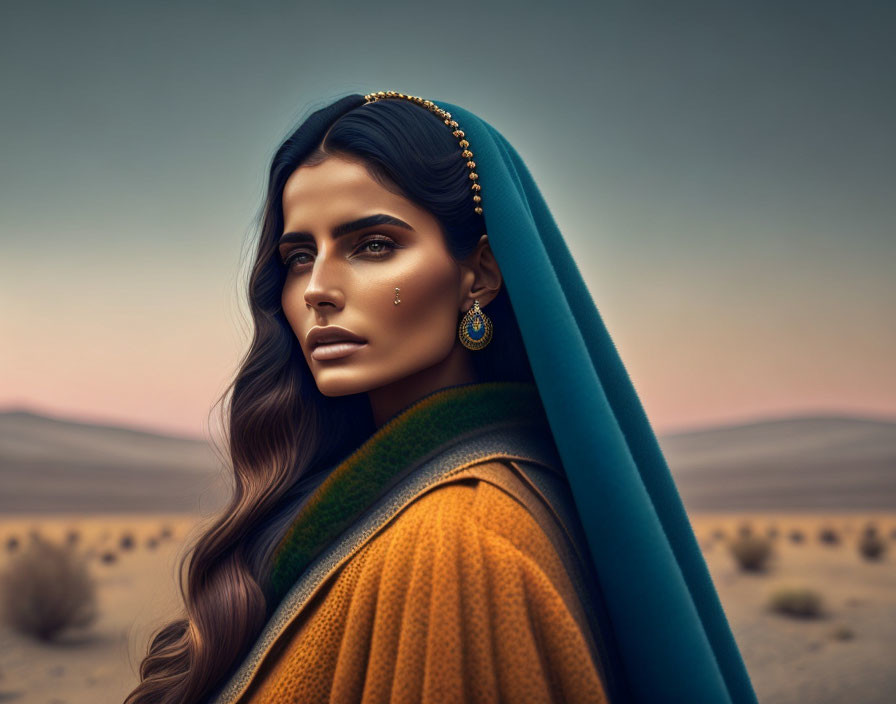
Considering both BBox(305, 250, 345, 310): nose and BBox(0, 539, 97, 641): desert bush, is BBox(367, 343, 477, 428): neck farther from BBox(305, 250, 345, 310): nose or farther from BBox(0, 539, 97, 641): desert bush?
BBox(0, 539, 97, 641): desert bush

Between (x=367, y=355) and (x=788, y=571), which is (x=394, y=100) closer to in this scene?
(x=367, y=355)

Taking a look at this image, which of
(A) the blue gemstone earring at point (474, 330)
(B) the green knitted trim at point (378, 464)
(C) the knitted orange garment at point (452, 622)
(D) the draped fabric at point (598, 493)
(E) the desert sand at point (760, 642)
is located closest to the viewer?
(C) the knitted orange garment at point (452, 622)

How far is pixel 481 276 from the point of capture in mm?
1412

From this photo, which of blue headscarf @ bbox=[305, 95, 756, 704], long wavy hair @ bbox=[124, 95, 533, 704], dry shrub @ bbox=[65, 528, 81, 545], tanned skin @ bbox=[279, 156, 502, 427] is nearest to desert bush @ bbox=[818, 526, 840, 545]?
dry shrub @ bbox=[65, 528, 81, 545]

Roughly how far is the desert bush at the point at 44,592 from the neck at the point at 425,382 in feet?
22.3

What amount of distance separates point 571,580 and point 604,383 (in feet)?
1.35

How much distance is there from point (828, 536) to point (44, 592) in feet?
36.2

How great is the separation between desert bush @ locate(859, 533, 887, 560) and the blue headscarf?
10.4 meters

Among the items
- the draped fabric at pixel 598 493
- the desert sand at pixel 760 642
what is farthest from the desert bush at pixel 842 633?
the draped fabric at pixel 598 493

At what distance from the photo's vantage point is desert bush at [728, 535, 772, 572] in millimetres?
9711

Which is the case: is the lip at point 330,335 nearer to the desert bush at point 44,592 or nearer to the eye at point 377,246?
the eye at point 377,246

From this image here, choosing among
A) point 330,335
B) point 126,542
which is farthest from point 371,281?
point 126,542

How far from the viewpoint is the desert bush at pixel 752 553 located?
9.71 m

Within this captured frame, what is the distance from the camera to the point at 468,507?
1054 mm
